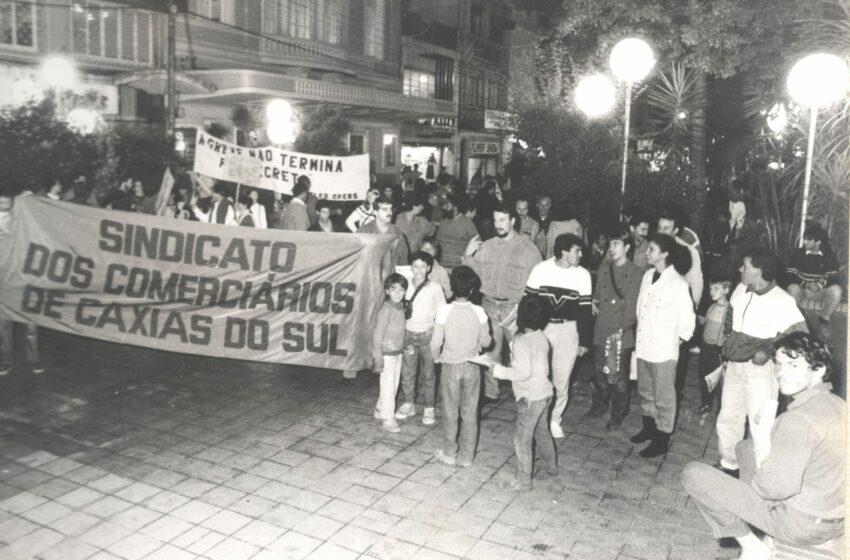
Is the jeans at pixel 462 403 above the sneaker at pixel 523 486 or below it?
above

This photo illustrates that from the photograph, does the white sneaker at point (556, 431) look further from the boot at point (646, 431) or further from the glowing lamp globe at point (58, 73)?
the glowing lamp globe at point (58, 73)

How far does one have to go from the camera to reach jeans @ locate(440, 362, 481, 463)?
5961mm

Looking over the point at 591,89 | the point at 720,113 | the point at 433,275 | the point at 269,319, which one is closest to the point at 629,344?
the point at 433,275

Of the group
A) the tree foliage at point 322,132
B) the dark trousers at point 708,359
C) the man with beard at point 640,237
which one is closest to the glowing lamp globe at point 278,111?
the tree foliage at point 322,132

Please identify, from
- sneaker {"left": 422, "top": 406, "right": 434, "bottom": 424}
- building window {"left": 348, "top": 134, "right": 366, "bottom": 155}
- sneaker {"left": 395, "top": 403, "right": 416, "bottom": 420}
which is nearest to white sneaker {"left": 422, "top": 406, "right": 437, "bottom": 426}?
sneaker {"left": 422, "top": 406, "right": 434, "bottom": 424}

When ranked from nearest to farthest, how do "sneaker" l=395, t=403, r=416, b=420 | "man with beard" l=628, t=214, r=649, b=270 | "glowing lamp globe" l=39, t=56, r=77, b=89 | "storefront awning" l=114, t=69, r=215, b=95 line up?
"sneaker" l=395, t=403, r=416, b=420 → "man with beard" l=628, t=214, r=649, b=270 → "glowing lamp globe" l=39, t=56, r=77, b=89 → "storefront awning" l=114, t=69, r=215, b=95

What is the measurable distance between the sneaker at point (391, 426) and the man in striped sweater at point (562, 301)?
148 centimetres

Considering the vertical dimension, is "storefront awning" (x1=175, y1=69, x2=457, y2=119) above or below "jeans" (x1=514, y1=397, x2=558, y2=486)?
above

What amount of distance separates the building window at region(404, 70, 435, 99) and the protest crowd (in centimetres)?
2416

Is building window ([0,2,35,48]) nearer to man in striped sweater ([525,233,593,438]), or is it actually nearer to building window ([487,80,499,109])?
man in striped sweater ([525,233,593,438])

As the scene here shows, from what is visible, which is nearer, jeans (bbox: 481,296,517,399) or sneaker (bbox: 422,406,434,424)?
sneaker (bbox: 422,406,434,424)

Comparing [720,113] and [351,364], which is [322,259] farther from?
[720,113]

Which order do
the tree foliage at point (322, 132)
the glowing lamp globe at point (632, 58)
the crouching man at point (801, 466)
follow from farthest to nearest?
the tree foliage at point (322, 132), the glowing lamp globe at point (632, 58), the crouching man at point (801, 466)

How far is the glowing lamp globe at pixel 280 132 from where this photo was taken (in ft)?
62.1
